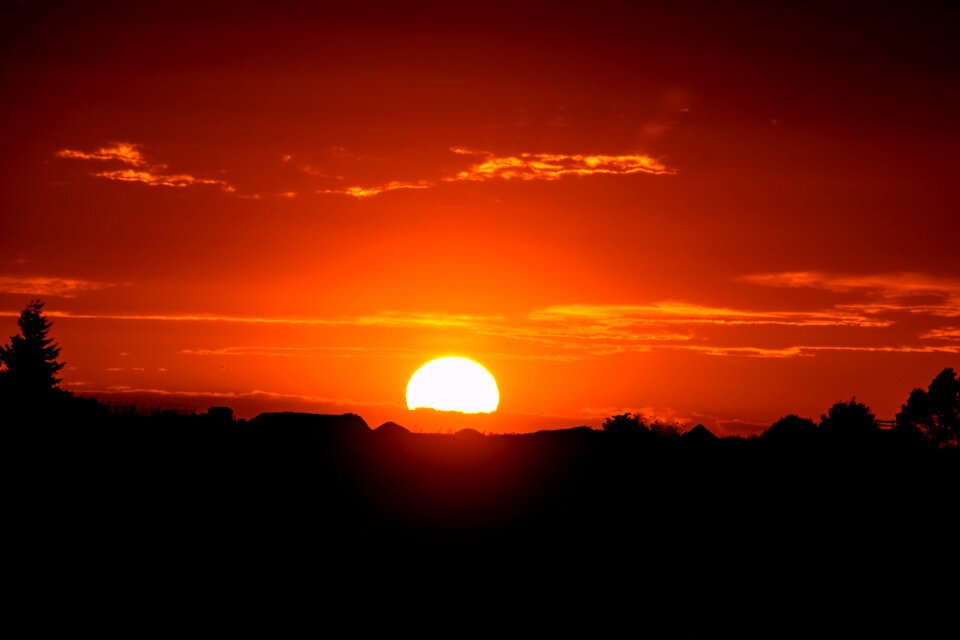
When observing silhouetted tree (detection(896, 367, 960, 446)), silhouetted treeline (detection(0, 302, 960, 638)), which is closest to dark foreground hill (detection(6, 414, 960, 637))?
silhouetted treeline (detection(0, 302, 960, 638))

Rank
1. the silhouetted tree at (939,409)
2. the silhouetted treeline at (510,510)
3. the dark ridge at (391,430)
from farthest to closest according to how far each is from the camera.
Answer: the silhouetted tree at (939,409), the dark ridge at (391,430), the silhouetted treeline at (510,510)

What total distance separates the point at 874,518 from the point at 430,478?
23.8 metres

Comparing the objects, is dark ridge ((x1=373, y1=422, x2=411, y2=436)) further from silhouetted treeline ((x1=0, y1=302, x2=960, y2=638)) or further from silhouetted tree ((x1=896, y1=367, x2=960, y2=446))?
silhouetted tree ((x1=896, y1=367, x2=960, y2=446))

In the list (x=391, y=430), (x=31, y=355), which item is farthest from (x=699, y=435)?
(x=31, y=355)

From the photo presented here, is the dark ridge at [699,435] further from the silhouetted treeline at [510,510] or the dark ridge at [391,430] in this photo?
the dark ridge at [391,430]

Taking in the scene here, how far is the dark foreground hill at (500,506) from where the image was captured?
3628 centimetres

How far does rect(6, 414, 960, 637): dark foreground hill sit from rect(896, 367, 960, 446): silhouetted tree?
32974mm

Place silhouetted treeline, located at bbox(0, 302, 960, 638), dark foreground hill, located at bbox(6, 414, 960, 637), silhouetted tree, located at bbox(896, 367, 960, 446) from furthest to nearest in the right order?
1. silhouetted tree, located at bbox(896, 367, 960, 446)
2. dark foreground hill, located at bbox(6, 414, 960, 637)
3. silhouetted treeline, located at bbox(0, 302, 960, 638)

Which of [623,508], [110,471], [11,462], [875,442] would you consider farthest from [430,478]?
[875,442]

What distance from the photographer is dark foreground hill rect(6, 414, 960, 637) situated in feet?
119

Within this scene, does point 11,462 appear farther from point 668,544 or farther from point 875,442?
point 875,442

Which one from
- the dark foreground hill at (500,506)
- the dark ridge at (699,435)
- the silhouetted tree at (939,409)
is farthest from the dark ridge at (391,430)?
the silhouetted tree at (939,409)

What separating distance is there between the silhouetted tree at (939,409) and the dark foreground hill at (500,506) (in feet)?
108

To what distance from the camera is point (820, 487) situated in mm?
51375
